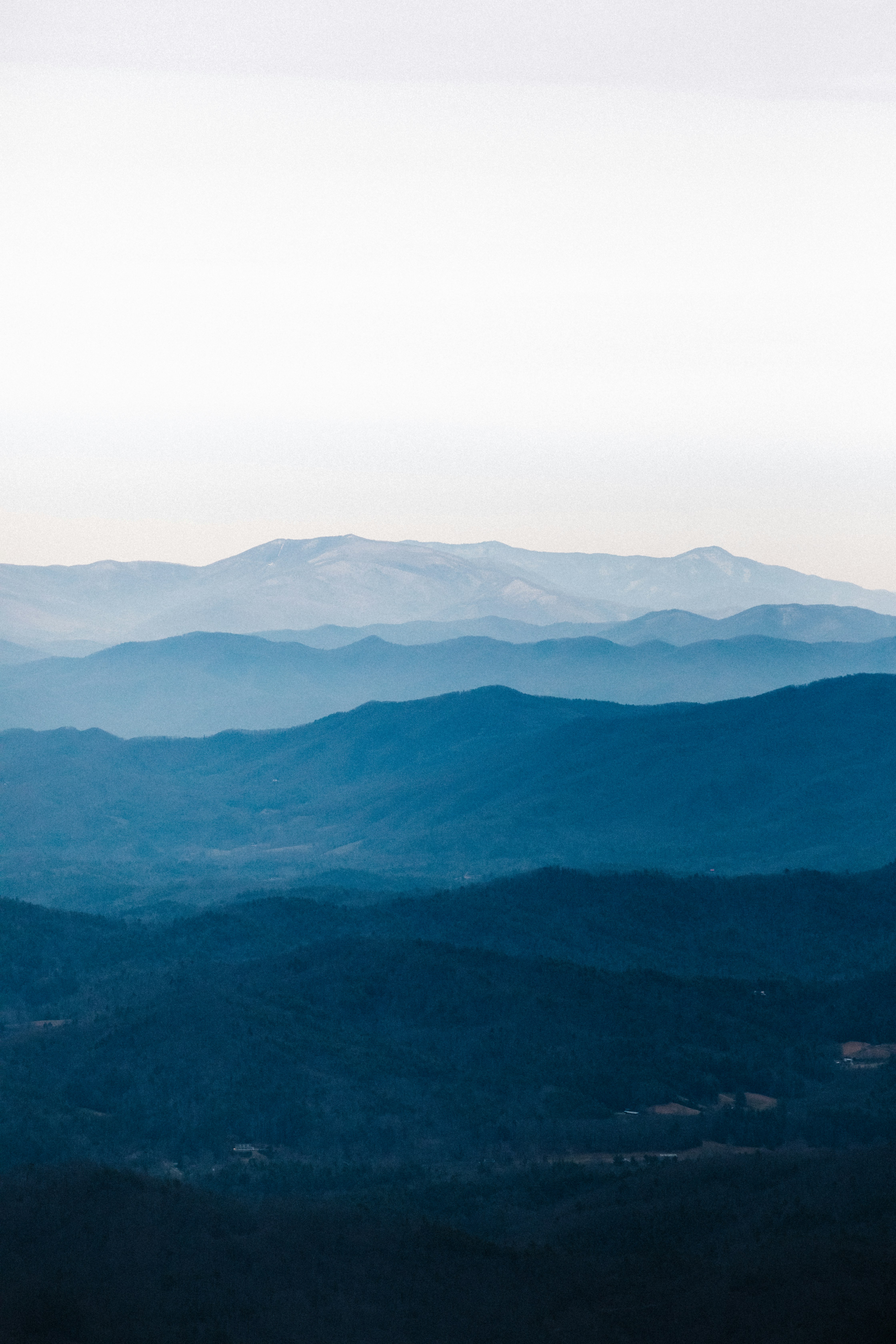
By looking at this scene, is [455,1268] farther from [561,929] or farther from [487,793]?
[487,793]

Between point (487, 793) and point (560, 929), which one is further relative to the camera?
point (487, 793)

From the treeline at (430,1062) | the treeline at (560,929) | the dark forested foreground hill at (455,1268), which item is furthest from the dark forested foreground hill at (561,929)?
the dark forested foreground hill at (455,1268)

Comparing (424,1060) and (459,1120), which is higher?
(424,1060)

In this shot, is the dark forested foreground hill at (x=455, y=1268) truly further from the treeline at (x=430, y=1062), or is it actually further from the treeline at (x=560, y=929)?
the treeline at (x=560, y=929)

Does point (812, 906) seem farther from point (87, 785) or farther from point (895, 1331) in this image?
point (87, 785)

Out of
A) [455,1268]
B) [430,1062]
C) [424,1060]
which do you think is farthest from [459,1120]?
[455,1268]
